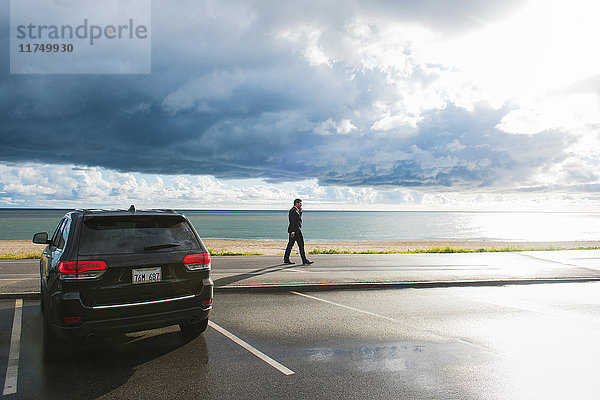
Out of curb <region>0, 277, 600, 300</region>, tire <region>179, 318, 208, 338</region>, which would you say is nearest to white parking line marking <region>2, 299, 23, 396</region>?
tire <region>179, 318, 208, 338</region>

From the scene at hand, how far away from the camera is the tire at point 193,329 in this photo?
5.80 meters

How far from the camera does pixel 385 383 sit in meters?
4.27

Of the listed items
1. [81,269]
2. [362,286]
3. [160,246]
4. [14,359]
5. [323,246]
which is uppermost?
[160,246]

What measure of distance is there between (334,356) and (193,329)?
2000 millimetres

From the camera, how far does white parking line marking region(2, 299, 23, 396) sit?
417cm

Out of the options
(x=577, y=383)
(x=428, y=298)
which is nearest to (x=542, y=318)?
(x=428, y=298)

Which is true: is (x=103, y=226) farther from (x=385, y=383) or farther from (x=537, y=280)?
(x=537, y=280)

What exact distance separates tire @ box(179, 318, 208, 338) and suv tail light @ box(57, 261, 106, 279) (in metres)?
1.54

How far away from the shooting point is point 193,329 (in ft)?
19.2

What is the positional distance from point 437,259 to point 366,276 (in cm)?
579

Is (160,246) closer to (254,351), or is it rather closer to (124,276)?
(124,276)

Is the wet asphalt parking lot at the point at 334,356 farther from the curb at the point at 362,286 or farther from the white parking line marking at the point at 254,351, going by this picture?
the curb at the point at 362,286

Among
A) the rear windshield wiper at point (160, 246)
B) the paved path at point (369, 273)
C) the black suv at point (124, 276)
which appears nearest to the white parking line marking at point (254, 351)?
the black suv at point (124, 276)

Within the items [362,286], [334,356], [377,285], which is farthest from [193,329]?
[377,285]
